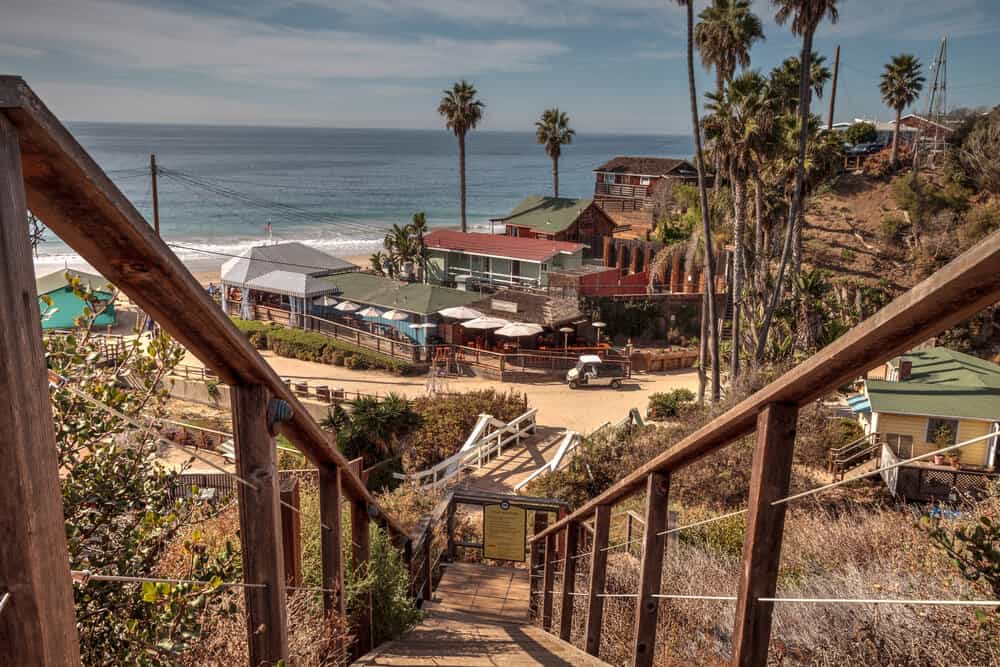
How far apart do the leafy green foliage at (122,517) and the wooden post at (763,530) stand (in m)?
1.72

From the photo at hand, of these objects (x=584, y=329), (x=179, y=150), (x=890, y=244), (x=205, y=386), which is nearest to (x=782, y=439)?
(x=205, y=386)

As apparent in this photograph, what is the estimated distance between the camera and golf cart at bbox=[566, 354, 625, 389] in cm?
2712

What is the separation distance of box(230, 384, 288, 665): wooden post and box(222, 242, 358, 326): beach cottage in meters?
31.8

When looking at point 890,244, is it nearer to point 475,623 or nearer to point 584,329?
point 584,329

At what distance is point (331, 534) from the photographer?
3840 millimetres

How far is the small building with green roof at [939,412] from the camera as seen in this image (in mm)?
16828

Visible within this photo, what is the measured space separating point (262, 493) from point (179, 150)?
218642mm

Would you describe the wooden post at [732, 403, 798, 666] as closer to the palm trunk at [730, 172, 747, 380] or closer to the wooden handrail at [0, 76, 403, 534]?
the wooden handrail at [0, 76, 403, 534]

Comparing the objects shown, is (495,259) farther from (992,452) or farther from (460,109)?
(992,452)

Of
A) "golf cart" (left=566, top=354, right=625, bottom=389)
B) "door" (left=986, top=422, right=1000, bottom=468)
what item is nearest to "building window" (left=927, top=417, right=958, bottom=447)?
"door" (left=986, top=422, right=1000, bottom=468)

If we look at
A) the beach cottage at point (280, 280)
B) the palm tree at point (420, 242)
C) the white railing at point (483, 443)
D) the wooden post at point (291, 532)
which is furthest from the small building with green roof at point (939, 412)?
the palm tree at point (420, 242)

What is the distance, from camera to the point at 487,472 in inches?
682

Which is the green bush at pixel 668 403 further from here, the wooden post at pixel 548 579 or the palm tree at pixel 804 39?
the wooden post at pixel 548 579

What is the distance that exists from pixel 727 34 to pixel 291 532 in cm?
2874
